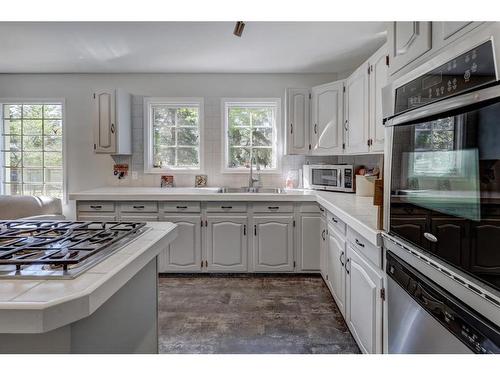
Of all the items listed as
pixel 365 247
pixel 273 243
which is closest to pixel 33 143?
pixel 273 243

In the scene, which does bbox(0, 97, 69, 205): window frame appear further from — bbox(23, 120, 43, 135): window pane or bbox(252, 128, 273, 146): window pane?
bbox(252, 128, 273, 146): window pane

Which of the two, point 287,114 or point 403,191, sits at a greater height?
point 287,114

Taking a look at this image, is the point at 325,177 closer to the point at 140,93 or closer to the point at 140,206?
the point at 140,206

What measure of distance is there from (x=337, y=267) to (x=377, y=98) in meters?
1.28

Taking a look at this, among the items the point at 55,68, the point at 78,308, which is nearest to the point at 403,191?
the point at 78,308

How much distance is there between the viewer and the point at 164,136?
4.38m

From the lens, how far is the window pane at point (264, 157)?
4352 mm

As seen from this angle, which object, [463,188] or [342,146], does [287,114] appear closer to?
[342,146]

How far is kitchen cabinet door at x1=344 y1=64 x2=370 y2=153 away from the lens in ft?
9.45

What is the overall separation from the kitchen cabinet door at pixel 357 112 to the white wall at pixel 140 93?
986 mm

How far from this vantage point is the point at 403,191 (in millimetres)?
1418

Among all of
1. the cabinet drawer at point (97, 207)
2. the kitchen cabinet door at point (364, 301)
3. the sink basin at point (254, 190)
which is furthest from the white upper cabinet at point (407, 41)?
the cabinet drawer at point (97, 207)

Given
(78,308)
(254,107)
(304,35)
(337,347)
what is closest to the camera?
(78,308)

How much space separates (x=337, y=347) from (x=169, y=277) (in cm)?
194
